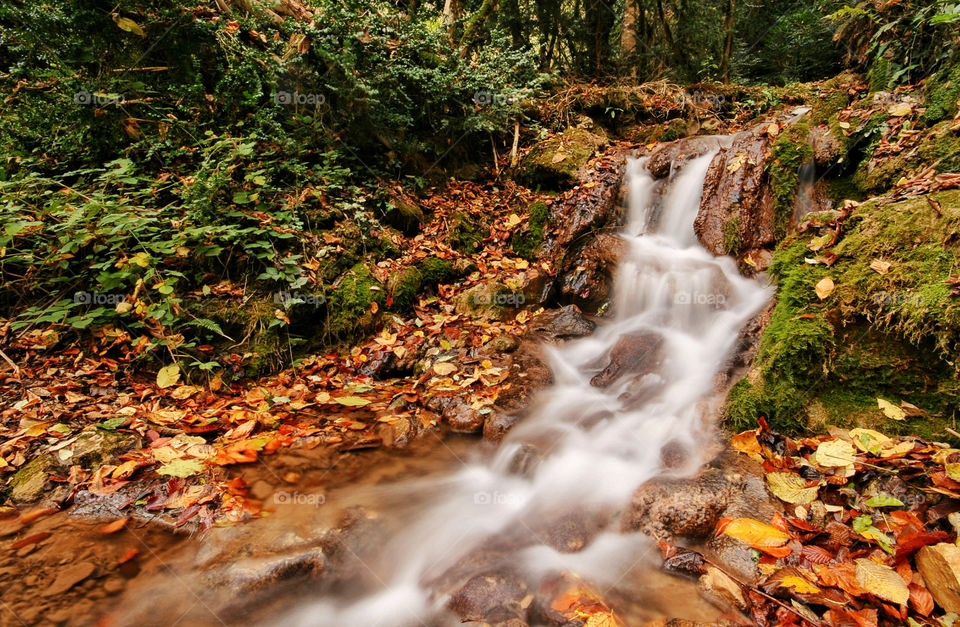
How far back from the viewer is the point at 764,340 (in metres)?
3.54

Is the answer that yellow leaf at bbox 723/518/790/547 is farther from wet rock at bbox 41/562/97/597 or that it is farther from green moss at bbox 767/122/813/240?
green moss at bbox 767/122/813/240

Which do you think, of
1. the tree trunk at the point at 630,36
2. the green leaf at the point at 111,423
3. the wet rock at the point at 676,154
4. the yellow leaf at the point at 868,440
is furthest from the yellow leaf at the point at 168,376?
the tree trunk at the point at 630,36

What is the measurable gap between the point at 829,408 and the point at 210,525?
4.38 meters

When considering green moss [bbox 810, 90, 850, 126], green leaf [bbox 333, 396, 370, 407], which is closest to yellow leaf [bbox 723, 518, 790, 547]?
green leaf [bbox 333, 396, 370, 407]

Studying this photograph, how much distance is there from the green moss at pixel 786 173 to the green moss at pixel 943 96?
109cm

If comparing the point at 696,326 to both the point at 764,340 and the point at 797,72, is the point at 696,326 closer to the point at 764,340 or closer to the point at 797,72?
the point at 764,340

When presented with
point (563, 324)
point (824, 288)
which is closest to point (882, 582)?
point (824, 288)

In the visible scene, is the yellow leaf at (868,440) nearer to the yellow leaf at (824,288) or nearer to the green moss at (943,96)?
the yellow leaf at (824,288)

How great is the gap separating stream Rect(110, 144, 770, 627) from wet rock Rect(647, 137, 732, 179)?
2209 millimetres

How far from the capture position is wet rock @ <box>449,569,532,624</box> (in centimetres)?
232

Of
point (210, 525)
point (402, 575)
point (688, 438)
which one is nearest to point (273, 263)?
point (210, 525)

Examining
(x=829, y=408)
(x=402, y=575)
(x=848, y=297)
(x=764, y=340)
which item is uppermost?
(x=848, y=297)

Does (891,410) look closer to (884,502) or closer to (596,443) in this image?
(884,502)

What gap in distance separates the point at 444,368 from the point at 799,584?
323 centimetres
